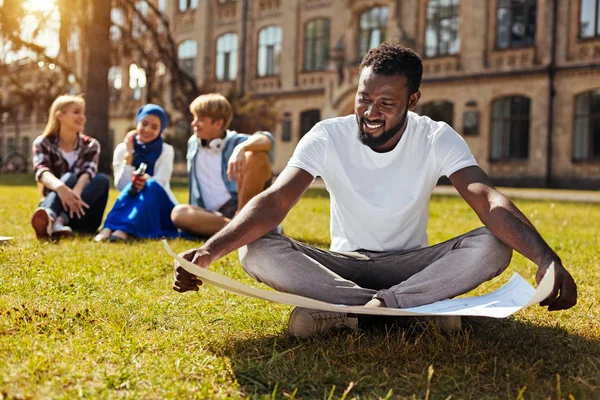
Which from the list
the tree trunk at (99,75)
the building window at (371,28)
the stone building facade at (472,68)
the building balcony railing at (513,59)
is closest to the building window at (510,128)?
the stone building facade at (472,68)

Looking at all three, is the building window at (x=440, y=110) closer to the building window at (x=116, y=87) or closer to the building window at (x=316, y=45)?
the building window at (x=316, y=45)

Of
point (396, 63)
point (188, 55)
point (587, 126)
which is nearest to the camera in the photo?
point (396, 63)

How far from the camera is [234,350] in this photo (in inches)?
112

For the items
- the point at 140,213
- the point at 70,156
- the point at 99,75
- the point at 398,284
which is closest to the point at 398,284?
the point at 398,284

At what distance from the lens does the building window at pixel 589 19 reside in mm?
22844

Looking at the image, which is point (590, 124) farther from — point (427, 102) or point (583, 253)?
point (583, 253)

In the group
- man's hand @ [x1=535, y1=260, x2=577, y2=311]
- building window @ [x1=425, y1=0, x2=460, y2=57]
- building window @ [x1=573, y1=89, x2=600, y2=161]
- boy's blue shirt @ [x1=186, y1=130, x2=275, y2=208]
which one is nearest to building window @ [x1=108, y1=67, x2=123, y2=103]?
building window @ [x1=425, y1=0, x2=460, y2=57]

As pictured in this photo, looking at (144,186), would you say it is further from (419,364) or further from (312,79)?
(312,79)

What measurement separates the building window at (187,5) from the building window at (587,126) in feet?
61.5

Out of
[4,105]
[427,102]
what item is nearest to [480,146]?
[427,102]

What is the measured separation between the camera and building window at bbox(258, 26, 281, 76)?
30.6 metres

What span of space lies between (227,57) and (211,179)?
26.6m

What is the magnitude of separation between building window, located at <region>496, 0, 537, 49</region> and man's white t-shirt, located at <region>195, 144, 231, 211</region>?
64.7ft

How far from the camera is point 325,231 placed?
805 centimetres
